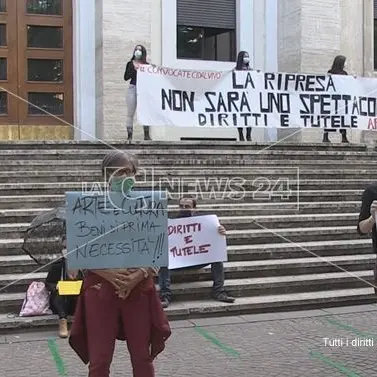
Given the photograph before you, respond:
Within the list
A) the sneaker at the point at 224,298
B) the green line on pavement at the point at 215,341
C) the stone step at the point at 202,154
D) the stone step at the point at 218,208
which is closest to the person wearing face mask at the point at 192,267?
the sneaker at the point at 224,298

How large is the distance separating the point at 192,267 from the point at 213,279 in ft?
0.90

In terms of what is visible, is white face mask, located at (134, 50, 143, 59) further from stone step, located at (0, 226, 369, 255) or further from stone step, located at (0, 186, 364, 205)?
stone step, located at (0, 226, 369, 255)

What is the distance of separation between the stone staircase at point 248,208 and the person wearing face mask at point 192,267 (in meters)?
0.10

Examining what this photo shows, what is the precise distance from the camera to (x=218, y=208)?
870 centimetres

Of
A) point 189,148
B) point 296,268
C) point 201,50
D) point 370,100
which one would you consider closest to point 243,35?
point 201,50

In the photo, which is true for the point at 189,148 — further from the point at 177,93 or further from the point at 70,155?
the point at 70,155

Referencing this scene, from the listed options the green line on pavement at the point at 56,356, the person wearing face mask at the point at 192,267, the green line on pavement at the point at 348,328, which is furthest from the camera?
the person wearing face mask at the point at 192,267

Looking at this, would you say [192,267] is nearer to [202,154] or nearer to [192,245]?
[192,245]

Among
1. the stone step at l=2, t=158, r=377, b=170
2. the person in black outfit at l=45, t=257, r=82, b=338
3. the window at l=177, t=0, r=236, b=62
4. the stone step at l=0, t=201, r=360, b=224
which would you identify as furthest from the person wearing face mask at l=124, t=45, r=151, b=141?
the person in black outfit at l=45, t=257, r=82, b=338

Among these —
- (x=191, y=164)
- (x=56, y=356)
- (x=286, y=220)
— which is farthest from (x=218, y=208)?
(x=56, y=356)

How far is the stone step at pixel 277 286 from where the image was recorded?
701cm

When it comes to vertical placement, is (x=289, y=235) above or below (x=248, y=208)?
below

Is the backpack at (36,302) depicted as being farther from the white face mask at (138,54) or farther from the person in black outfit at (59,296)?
the white face mask at (138,54)

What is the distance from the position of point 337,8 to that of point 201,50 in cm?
335
